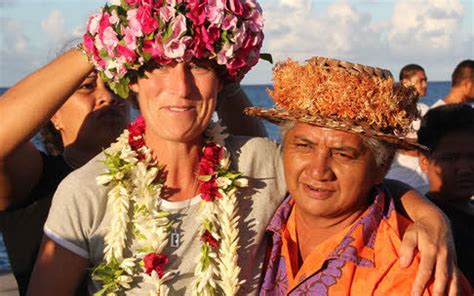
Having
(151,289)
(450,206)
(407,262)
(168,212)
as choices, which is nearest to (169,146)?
(168,212)

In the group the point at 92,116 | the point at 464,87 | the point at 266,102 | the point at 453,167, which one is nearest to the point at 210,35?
the point at 92,116

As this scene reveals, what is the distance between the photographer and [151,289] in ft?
11.9

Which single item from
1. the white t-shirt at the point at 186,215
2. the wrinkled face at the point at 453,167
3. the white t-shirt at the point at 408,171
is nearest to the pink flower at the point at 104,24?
the white t-shirt at the point at 186,215

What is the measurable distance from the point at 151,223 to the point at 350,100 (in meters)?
1.03

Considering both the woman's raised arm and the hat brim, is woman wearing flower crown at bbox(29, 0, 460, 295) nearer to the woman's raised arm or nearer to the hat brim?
the woman's raised arm

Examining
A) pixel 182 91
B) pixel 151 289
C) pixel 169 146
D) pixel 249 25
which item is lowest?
pixel 151 289

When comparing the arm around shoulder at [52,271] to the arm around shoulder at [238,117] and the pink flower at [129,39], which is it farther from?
the arm around shoulder at [238,117]

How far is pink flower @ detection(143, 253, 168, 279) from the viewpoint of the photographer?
11.7ft

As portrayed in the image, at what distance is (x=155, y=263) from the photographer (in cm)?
357

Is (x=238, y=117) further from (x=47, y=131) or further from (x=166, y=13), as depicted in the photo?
(x=166, y=13)

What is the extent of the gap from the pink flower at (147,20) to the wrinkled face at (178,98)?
201 mm

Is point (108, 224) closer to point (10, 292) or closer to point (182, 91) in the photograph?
point (182, 91)

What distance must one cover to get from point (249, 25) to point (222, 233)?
964 millimetres

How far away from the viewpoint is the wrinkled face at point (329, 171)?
3527 mm
